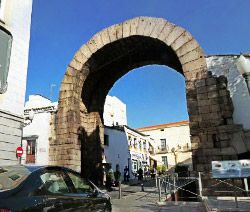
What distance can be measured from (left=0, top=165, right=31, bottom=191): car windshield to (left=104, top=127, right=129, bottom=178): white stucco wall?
24038mm

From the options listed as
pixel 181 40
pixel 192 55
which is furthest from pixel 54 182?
pixel 181 40

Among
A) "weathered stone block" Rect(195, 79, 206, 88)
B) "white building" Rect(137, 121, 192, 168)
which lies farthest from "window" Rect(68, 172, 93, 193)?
"white building" Rect(137, 121, 192, 168)

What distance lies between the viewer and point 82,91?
15.6 meters

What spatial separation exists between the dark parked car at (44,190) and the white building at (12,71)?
5.91 meters

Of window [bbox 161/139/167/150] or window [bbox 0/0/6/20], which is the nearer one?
window [bbox 0/0/6/20]

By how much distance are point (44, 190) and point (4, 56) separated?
7.78 metres

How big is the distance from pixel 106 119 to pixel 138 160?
10.1 meters

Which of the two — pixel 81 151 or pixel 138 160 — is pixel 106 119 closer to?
pixel 138 160

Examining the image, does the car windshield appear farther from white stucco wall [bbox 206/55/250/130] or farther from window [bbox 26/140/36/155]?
window [bbox 26/140/36/155]

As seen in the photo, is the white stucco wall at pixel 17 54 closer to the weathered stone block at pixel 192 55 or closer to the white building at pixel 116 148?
the weathered stone block at pixel 192 55

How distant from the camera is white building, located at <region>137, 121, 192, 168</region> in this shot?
46.1 meters

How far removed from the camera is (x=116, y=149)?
29891mm

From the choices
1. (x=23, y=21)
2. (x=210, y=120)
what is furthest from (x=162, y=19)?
(x=23, y=21)

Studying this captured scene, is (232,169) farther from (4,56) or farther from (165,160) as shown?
(165,160)
